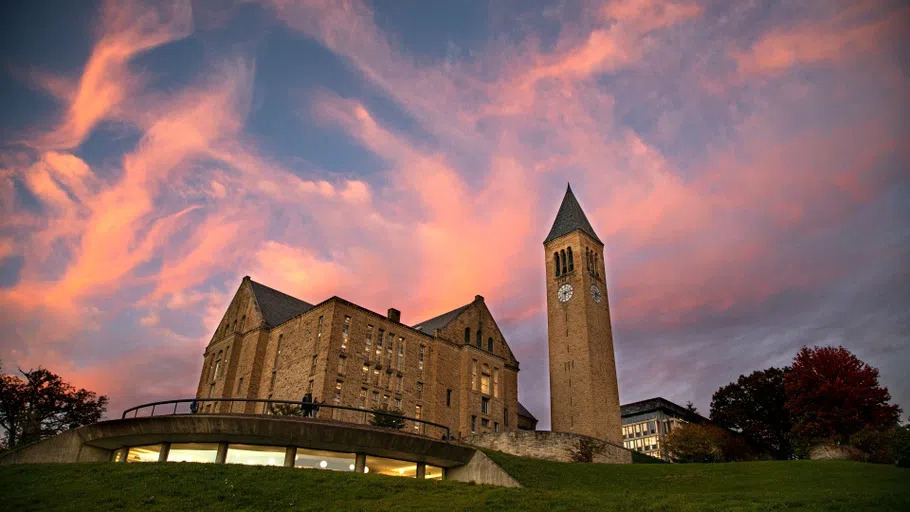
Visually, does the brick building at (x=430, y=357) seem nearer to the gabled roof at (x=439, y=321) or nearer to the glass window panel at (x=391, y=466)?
the gabled roof at (x=439, y=321)

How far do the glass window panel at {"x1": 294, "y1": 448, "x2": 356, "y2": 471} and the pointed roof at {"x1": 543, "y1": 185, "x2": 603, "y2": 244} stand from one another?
156ft

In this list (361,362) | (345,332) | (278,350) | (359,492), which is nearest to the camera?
(359,492)

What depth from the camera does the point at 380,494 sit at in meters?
24.9

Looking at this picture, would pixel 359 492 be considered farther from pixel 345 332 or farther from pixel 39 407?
pixel 39 407

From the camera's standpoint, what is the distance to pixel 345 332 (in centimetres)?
5359

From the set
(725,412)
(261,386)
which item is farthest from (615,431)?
(261,386)

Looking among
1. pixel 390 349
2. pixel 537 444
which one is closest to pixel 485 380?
pixel 390 349

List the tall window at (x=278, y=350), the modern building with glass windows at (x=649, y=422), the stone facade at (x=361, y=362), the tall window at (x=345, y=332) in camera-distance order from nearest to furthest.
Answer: the stone facade at (x=361, y=362)
the tall window at (x=345, y=332)
the tall window at (x=278, y=350)
the modern building with glass windows at (x=649, y=422)

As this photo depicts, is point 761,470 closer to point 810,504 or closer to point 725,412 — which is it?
point 810,504

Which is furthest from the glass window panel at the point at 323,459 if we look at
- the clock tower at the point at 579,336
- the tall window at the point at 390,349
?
the clock tower at the point at 579,336

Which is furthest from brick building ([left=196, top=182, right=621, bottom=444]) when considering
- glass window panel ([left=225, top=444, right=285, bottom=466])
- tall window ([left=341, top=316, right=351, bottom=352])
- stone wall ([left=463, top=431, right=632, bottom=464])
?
glass window panel ([left=225, top=444, right=285, bottom=466])

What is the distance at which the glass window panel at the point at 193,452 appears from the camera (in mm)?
32656

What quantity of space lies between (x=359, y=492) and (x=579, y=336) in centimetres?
4536

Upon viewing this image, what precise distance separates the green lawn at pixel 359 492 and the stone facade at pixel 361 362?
75.5ft
